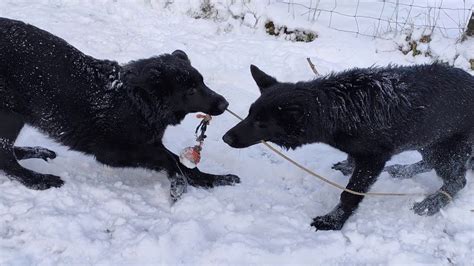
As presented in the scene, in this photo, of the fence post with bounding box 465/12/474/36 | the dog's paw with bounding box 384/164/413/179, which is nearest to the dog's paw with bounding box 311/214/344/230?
the dog's paw with bounding box 384/164/413/179

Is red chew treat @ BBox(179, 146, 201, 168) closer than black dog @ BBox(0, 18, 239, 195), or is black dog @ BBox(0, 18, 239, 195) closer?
black dog @ BBox(0, 18, 239, 195)

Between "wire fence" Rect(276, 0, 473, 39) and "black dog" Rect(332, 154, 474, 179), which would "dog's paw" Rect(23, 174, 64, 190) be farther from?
"wire fence" Rect(276, 0, 473, 39)

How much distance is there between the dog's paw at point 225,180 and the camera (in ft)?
14.6

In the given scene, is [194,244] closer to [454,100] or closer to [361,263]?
[361,263]

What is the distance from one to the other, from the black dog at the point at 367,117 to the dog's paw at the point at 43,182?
158cm

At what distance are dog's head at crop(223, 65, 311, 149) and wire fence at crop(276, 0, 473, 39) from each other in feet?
11.4

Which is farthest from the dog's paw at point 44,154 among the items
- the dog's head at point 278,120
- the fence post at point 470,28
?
the fence post at point 470,28

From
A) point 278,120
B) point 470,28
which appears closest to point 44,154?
point 278,120

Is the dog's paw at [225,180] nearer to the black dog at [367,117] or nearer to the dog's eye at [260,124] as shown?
the black dog at [367,117]

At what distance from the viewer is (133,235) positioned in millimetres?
3627

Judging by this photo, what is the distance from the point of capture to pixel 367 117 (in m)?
3.93

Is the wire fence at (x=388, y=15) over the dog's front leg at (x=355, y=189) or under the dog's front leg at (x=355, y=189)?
over

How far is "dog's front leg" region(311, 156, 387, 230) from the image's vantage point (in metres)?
3.98

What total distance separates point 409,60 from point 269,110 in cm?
341
